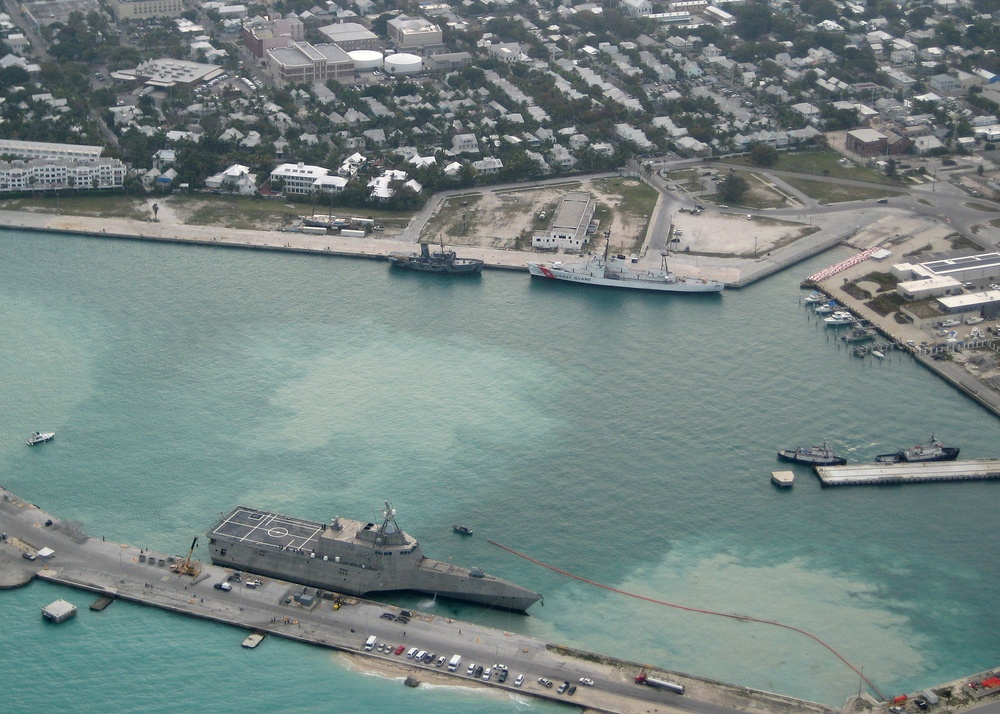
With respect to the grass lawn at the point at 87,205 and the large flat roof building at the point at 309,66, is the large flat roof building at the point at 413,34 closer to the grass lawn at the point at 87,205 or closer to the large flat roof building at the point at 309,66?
the large flat roof building at the point at 309,66

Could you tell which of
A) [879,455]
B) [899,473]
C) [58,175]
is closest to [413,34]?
[58,175]

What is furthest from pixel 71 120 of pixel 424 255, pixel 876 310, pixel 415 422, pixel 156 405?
pixel 876 310

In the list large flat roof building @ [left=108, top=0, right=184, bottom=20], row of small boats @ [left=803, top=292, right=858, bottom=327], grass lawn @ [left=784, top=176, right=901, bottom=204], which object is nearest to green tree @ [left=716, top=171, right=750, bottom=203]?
grass lawn @ [left=784, top=176, right=901, bottom=204]

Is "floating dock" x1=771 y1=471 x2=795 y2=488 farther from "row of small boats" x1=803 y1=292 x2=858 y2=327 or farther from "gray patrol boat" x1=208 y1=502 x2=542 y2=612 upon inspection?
"row of small boats" x1=803 y1=292 x2=858 y2=327

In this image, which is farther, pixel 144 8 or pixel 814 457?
pixel 144 8

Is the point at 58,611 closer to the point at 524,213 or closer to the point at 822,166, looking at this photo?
the point at 524,213

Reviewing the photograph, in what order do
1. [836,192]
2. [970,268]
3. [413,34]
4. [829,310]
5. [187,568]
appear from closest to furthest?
[187,568], [829,310], [970,268], [836,192], [413,34]
